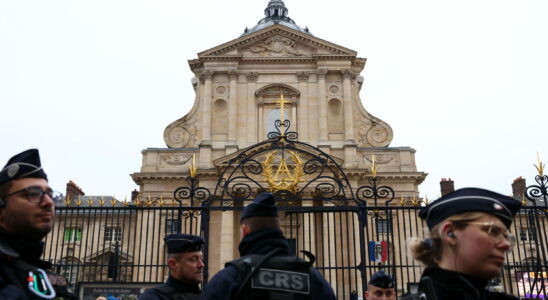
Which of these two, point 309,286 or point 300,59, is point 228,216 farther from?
point 309,286

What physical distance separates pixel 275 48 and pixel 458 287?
33.5m

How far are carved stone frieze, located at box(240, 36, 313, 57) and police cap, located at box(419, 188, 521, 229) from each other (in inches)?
1294

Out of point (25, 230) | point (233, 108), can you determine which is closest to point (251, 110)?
point (233, 108)

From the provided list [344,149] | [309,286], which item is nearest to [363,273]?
[309,286]

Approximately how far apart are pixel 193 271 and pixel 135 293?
5154 millimetres

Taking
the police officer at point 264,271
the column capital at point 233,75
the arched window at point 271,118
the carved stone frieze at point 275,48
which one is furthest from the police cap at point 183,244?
the carved stone frieze at point 275,48

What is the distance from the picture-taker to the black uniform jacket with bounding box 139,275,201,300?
14.3 ft

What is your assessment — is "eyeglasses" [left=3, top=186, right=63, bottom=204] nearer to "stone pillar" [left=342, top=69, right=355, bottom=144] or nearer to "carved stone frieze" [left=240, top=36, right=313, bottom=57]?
"stone pillar" [left=342, top=69, right=355, bottom=144]

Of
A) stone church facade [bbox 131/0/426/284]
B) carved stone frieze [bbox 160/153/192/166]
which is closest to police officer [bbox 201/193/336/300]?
stone church facade [bbox 131/0/426/284]

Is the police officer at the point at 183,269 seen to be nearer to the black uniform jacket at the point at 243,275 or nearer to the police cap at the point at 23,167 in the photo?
the black uniform jacket at the point at 243,275

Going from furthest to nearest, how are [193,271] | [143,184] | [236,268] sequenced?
[143,184] < [193,271] < [236,268]

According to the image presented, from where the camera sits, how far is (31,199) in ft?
8.70

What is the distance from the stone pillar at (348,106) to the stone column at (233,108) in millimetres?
8071

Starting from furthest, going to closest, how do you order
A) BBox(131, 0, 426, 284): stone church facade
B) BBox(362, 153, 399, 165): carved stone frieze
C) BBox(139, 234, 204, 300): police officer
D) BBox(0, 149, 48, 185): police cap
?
BBox(131, 0, 426, 284): stone church facade < BBox(362, 153, 399, 165): carved stone frieze < BBox(139, 234, 204, 300): police officer < BBox(0, 149, 48, 185): police cap
